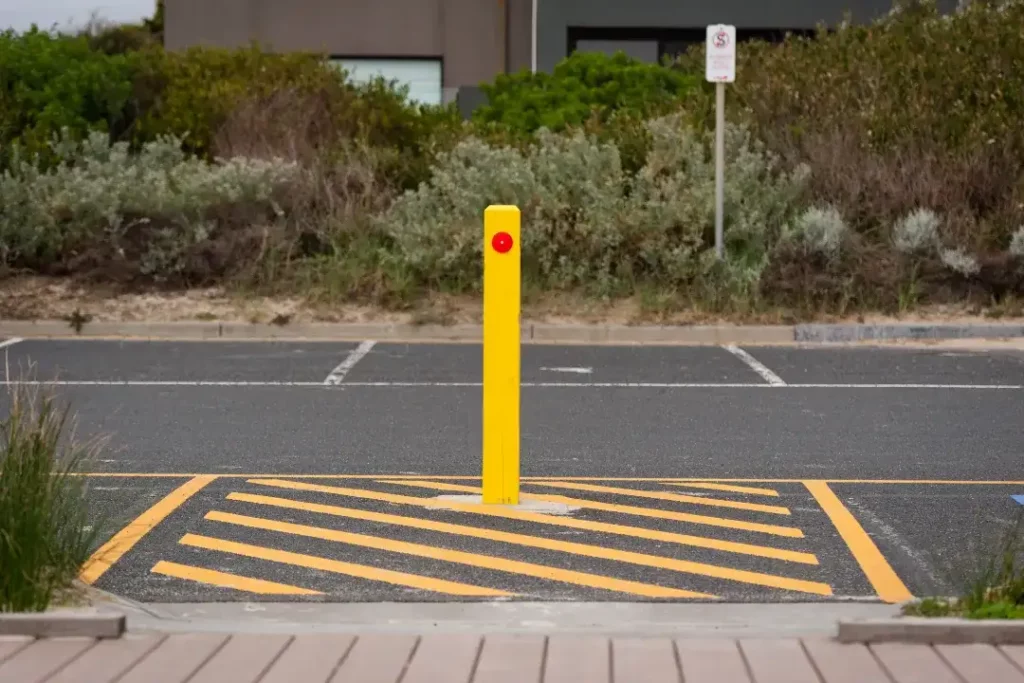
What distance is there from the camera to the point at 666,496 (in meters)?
7.50

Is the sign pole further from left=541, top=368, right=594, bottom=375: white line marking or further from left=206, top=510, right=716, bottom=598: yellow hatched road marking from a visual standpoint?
left=206, top=510, right=716, bottom=598: yellow hatched road marking

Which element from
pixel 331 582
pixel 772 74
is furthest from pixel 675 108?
pixel 331 582

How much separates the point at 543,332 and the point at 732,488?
24.4ft

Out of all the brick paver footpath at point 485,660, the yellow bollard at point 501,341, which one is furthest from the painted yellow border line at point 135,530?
the yellow bollard at point 501,341

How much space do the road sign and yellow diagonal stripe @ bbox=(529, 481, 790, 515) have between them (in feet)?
28.1

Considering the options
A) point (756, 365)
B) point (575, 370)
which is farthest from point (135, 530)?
point (756, 365)

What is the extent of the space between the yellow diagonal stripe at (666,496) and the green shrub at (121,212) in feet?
32.0

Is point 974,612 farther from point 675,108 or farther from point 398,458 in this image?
point 675,108

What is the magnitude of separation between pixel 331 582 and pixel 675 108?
1405 cm

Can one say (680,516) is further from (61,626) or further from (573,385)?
(573,385)

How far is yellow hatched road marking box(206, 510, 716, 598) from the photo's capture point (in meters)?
5.77

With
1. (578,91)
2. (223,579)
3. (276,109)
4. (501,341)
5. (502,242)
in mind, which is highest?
(578,91)

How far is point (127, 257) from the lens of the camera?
16594 millimetres

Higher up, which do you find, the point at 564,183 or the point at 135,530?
the point at 564,183
